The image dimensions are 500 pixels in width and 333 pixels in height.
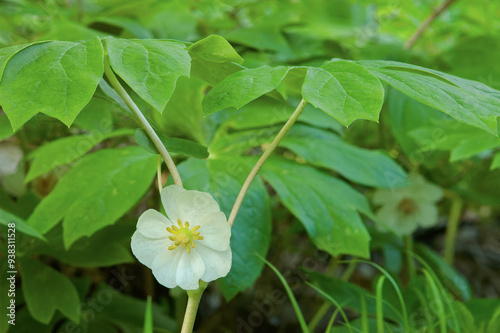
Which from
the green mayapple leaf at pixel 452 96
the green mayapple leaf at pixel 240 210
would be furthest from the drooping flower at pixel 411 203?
the green mayapple leaf at pixel 452 96

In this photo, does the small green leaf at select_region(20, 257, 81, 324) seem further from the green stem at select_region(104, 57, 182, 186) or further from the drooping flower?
the drooping flower

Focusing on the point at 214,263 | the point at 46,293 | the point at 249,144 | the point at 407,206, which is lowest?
the point at 46,293

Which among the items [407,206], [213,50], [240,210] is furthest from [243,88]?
[407,206]

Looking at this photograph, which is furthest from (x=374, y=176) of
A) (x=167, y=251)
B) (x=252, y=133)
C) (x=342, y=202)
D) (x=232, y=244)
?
(x=167, y=251)

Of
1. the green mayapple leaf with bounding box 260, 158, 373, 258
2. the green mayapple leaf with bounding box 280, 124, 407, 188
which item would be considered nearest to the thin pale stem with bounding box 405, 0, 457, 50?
the green mayapple leaf with bounding box 280, 124, 407, 188

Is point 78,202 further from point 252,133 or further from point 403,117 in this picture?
point 403,117

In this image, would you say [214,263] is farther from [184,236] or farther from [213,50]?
[213,50]

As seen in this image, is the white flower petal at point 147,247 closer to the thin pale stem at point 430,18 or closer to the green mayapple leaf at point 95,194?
the green mayapple leaf at point 95,194
